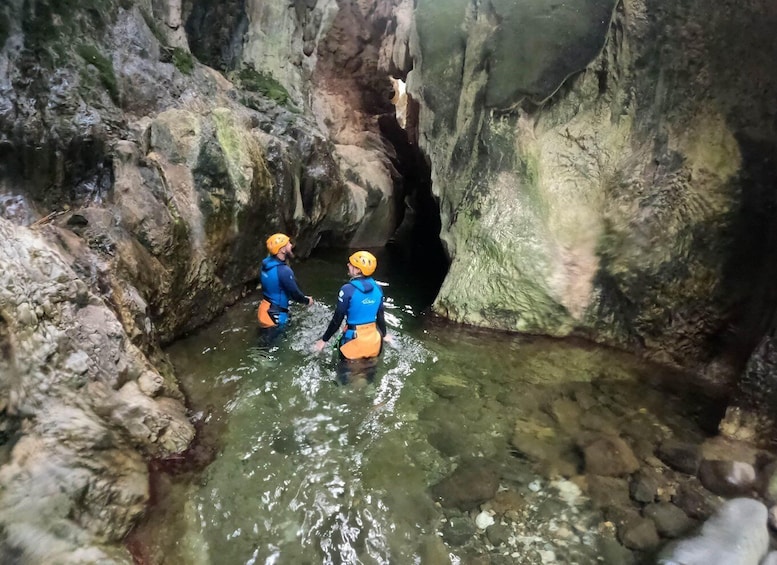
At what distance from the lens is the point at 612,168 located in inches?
284

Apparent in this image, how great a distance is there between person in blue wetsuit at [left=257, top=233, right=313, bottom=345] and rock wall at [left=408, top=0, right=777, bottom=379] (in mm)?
2665

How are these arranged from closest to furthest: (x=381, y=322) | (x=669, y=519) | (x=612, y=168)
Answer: (x=669, y=519) < (x=381, y=322) < (x=612, y=168)

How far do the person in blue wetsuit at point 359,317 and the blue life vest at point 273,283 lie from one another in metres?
1.17

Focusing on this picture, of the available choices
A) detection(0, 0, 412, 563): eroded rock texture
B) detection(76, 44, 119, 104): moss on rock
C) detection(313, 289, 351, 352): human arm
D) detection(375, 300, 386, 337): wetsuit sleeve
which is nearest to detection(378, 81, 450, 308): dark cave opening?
detection(0, 0, 412, 563): eroded rock texture

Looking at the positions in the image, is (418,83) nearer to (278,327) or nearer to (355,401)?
(278,327)

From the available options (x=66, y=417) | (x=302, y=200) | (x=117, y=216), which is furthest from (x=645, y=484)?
(x=302, y=200)

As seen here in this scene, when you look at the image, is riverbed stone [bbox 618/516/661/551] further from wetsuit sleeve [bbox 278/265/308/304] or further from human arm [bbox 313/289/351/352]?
wetsuit sleeve [bbox 278/265/308/304]

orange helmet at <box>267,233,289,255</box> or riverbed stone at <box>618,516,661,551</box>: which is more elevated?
orange helmet at <box>267,233,289,255</box>

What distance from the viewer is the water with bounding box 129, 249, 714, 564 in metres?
3.75

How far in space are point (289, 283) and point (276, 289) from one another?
0.85 feet

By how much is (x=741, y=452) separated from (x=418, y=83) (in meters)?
7.82

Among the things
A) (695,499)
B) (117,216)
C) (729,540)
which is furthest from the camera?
(117,216)

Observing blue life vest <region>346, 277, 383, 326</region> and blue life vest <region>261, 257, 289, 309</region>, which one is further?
blue life vest <region>261, 257, 289, 309</region>

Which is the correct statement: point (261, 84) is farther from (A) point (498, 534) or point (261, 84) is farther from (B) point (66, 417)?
(A) point (498, 534)
